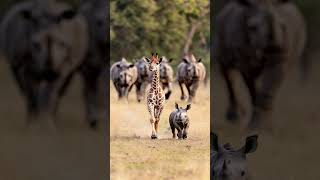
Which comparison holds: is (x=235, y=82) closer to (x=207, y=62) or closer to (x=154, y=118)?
(x=207, y=62)

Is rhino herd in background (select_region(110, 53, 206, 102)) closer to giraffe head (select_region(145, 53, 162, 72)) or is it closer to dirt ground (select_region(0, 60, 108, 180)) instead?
giraffe head (select_region(145, 53, 162, 72))

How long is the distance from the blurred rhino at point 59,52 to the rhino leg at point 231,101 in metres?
1.11

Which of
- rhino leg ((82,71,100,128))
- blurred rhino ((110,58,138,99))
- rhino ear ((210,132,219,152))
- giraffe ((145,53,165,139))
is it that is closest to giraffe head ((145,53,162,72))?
giraffe ((145,53,165,139))

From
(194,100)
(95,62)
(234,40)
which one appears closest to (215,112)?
(194,100)

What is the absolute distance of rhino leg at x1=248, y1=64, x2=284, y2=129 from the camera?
5344 millimetres

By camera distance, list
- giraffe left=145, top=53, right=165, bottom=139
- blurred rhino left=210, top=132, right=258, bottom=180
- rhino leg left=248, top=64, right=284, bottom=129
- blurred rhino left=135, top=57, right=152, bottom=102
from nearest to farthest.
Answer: blurred rhino left=210, top=132, right=258, bottom=180 < rhino leg left=248, top=64, right=284, bottom=129 < giraffe left=145, top=53, right=165, bottom=139 < blurred rhino left=135, top=57, right=152, bottom=102

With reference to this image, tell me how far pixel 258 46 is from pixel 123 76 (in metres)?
1.10

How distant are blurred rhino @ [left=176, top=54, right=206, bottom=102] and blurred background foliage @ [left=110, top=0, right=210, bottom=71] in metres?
0.07

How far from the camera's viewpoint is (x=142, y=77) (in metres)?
5.64

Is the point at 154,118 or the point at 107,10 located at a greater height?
the point at 107,10

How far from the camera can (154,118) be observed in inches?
215

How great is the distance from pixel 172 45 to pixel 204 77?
36cm

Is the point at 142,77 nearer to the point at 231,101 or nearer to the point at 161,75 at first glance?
the point at 161,75

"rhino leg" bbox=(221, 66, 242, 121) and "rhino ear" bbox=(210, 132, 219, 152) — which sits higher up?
"rhino leg" bbox=(221, 66, 242, 121)
